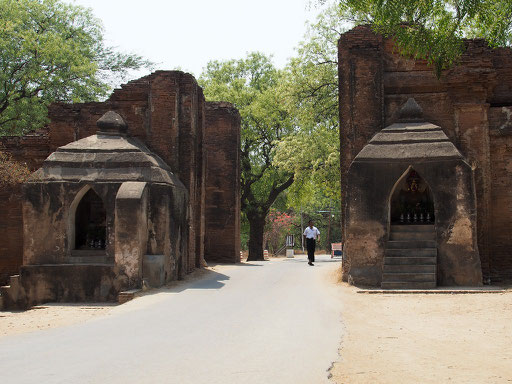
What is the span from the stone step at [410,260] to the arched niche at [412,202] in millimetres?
1456

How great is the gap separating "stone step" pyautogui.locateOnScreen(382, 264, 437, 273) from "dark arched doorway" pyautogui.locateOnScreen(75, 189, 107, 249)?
6.61 meters

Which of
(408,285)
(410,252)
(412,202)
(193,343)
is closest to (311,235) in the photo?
(412,202)

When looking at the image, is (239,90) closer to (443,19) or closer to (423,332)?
(443,19)

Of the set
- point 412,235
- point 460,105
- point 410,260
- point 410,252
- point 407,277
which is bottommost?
point 407,277

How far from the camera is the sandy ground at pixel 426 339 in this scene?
5.80 metres

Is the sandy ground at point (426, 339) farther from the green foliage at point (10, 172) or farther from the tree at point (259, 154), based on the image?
the tree at point (259, 154)

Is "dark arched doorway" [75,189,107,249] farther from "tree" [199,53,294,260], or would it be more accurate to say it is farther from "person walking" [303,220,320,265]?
"tree" [199,53,294,260]

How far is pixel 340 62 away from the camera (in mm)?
14148

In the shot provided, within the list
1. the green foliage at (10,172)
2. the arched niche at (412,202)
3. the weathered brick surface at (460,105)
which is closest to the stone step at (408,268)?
the arched niche at (412,202)

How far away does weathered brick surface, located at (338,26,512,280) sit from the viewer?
1357cm

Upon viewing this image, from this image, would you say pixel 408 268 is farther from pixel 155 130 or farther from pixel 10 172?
pixel 10 172

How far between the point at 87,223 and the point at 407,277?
8.06 meters

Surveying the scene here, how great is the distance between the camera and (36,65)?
21.9m

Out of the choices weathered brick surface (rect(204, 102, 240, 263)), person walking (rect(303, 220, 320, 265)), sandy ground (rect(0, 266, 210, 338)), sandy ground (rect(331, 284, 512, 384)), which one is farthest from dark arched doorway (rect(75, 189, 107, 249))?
sandy ground (rect(331, 284, 512, 384))
